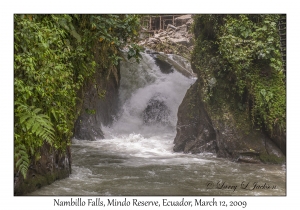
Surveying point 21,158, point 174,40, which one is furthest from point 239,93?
point 174,40

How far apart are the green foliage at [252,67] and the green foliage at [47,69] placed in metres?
3.68

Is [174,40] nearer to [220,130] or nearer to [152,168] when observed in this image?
[220,130]

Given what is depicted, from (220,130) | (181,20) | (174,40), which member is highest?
(181,20)

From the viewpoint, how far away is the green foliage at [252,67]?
27.2 ft

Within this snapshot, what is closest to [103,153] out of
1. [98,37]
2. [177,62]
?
[98,37]

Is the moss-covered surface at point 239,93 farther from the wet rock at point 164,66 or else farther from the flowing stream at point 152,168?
the wet rock at point 164,66

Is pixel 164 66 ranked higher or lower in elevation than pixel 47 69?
higher

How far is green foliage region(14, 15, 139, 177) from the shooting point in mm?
3809

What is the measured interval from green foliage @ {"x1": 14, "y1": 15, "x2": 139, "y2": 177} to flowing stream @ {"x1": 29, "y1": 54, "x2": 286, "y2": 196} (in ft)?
3.82

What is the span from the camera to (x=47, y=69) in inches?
171

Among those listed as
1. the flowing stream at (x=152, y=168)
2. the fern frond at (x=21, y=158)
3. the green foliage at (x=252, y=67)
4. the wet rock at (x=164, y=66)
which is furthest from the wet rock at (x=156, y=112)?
the fern frond at (x=21, y=158)

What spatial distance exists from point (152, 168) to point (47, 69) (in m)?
3.95

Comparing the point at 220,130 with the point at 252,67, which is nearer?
the point at 252,67
